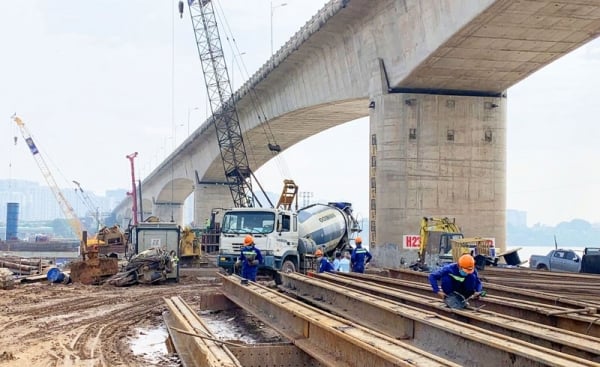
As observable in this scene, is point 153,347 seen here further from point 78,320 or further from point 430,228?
point 430,228

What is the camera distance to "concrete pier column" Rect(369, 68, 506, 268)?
26250 millimetres

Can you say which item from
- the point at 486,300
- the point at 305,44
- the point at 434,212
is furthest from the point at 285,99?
the point at 486,300

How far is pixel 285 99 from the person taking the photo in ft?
126

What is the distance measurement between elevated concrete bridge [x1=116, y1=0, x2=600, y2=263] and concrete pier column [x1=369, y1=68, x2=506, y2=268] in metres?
0.04

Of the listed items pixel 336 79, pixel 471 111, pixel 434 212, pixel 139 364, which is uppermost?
pixel 336 79

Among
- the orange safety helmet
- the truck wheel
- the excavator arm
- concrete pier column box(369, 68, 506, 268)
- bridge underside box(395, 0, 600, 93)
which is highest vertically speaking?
bridge underside box(395, 0, 600, 93)

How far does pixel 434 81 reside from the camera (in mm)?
25906

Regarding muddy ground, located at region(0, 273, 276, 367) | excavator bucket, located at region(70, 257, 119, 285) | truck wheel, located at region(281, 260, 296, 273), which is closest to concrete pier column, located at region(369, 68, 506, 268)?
truck wheel, located at region(281, 260, 296, 273)

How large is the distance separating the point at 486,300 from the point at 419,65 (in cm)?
1468

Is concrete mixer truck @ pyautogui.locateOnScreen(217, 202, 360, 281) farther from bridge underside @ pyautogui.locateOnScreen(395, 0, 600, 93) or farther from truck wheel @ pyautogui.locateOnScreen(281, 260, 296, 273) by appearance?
bridge underside @ pyautogui.locateOnScreen(395, 0, 600, 93)

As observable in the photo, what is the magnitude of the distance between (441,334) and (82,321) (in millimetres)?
8758

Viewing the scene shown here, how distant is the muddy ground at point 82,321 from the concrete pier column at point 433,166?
749 cm

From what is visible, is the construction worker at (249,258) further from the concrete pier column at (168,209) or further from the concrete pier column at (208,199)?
the concrete pier column at (168,209)

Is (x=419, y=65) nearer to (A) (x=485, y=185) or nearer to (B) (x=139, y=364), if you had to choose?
(A) (x=485, y=185)
